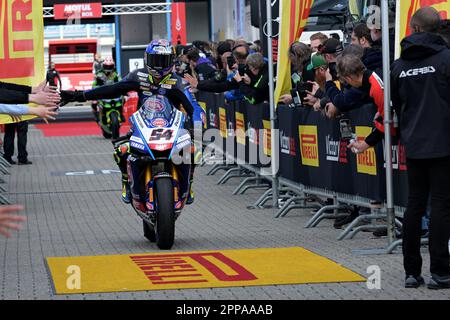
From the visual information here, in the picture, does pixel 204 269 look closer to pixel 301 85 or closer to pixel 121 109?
pixel 301 85

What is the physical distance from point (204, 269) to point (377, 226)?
7.92 feet

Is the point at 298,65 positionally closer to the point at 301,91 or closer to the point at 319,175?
the point at 301,91

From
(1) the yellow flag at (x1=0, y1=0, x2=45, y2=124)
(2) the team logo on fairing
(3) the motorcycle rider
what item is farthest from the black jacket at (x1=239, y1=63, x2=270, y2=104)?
A: (3) the motorcycle rider

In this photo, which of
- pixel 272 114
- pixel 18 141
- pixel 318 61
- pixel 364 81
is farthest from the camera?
pixel 18 141

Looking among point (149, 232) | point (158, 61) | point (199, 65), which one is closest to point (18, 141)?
point (199, 65)

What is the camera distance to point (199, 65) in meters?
21.8

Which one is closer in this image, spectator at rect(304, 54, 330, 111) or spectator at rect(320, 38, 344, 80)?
spectator at rect(320, 38, 344, 80)

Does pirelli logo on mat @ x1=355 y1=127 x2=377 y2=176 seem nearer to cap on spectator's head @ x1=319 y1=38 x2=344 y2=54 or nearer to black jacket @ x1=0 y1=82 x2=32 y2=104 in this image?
cap on spectator's head @ x1=319 y1=38 x2=344 y2=54

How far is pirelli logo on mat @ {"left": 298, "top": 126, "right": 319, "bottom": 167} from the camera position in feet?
44.9

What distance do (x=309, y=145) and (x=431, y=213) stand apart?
499 cm

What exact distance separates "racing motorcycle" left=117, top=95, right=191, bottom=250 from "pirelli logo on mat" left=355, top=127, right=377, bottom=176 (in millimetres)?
1686

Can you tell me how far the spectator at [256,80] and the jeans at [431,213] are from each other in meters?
7.26

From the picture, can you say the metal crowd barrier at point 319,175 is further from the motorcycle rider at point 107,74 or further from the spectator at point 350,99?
the motorcycle rider at point 107,74
